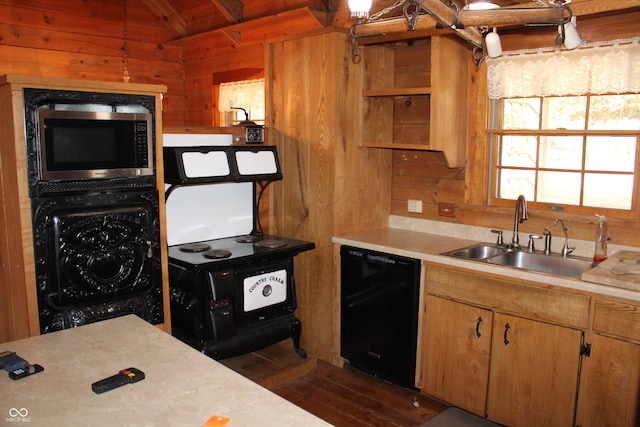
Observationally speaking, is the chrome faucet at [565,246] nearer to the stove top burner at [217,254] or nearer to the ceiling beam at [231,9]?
the stove top burner at [217,254]

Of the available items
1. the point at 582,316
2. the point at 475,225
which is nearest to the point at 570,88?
the point at 475,225

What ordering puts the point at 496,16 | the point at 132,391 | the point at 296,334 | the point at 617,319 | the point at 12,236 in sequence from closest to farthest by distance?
the point at 132,391
the point at 496,16
the point at 617,319
the point at 12,236
the point at 296,334

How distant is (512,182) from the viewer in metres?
3.48

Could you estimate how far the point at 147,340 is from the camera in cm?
177

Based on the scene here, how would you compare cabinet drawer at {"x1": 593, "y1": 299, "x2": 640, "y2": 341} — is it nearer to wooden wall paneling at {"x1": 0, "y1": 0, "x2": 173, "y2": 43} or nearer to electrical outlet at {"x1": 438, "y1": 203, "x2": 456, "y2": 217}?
electrical outlet at {"x1": 438, "y1": 203, "x2": 456, "y2": 217}

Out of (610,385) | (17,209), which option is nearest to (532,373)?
(610,385)

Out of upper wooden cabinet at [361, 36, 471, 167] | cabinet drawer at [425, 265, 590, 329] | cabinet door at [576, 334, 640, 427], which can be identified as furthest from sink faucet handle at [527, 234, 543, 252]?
cabinet door at [576, 334, 640, 427]

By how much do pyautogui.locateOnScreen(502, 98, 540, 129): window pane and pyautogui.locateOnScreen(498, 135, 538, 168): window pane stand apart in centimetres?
7

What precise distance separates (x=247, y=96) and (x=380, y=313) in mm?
2733

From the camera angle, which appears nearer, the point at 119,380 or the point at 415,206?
the point at 119,380

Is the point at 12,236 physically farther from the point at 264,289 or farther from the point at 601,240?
the point at 601,240

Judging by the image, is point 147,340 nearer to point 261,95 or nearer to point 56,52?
point 261,95

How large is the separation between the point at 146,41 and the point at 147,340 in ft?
15.9

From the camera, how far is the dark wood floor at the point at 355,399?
301 cm
